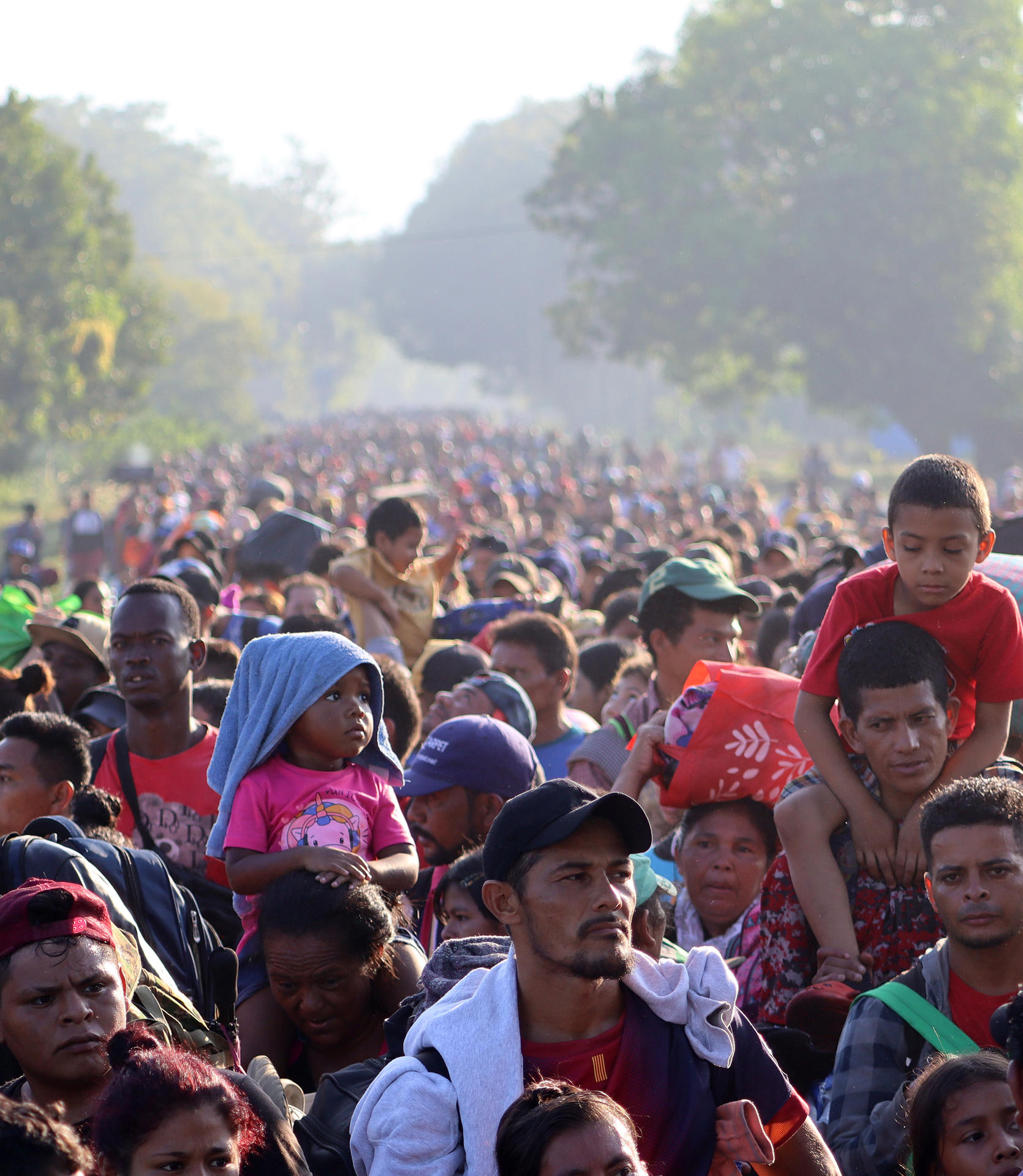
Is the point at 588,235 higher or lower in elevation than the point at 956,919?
higher

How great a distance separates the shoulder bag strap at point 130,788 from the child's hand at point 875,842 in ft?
6.74

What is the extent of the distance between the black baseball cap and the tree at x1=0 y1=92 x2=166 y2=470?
129ft

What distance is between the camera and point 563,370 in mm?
91688

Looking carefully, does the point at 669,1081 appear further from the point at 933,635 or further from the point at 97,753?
the point at 97,753

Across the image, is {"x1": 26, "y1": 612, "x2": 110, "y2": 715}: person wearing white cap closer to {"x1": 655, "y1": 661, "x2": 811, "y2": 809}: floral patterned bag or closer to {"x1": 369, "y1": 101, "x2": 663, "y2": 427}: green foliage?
{"x1": 655, "y1": 661, "x2": 811, "y2": 809}: floral patterned bag

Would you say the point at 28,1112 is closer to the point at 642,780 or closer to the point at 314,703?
the point at 314,703

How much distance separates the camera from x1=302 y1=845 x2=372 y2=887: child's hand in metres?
3.53

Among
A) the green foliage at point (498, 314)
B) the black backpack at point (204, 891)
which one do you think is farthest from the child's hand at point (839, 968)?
the green foliage at point (498, 314)

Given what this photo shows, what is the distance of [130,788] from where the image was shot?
15.0ft

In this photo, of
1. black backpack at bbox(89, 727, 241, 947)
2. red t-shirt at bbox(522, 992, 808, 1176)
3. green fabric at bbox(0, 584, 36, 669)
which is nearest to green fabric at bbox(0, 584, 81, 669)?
green fabric at bbox(0, 584, 36, 669)

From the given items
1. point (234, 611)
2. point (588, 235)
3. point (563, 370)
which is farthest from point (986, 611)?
point (563, 370)

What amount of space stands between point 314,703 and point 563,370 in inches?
3502

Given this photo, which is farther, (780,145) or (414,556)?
(780,145)

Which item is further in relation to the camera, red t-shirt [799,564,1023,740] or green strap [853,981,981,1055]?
red t-shirt [799,564,1023,740]
